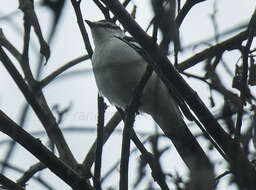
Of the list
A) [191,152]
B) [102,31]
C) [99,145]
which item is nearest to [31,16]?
[99,145]

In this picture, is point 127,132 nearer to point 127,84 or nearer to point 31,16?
point 31,16

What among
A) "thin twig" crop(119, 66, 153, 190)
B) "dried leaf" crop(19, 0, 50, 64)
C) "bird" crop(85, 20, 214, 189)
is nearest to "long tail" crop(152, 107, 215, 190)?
"bird" crop(85, 20, 214, 189)

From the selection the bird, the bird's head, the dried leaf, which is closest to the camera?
the dried leaf

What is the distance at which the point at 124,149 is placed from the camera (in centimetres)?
289

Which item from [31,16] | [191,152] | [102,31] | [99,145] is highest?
[31,16]

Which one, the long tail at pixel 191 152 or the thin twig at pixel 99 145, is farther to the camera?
the thin twig at pixel 99 145

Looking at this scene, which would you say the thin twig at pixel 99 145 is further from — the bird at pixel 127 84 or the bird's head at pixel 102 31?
the bird's head at pixel 102 31

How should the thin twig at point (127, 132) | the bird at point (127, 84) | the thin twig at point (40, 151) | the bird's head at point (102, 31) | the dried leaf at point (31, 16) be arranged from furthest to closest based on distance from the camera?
the bird's head at point (102, 31), the bird at point (127, 84), the dried leaf at point (31, 16), the thin twig at point (127, 132), the thin twig at point (40, 151)

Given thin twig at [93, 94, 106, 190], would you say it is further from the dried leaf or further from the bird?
the bird

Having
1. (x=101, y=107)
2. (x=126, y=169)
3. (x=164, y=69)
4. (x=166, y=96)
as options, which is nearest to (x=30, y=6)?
(x=101, y=107)

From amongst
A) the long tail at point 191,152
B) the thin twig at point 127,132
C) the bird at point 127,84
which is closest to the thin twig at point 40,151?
the thin twig at point 127,132

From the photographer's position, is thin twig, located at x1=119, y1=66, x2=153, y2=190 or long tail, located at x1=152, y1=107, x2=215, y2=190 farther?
thin twig, located at x1=119, y1=66, x2=153, y2=190

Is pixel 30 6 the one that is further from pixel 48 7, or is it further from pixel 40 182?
pixel 48 7

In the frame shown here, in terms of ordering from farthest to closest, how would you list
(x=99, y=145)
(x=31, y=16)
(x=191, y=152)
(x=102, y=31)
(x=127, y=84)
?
(x=102, y=31) → (x=127, y=84) → (x=191, y=152) → (x=31, y=16) → (x=99, y=145)
